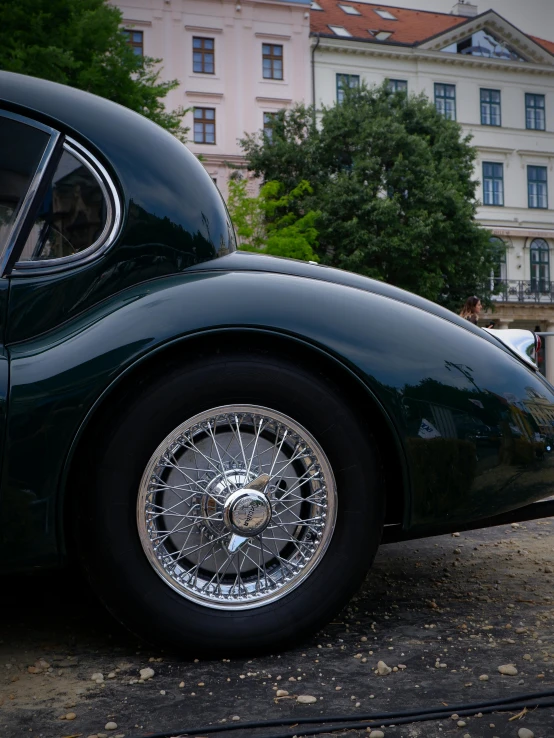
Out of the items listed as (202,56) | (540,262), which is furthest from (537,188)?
(202,56)

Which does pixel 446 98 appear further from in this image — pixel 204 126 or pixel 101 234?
pixel 101 234

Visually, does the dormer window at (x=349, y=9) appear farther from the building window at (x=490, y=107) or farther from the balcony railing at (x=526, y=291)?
the balcony railing at (x=526, y=291)

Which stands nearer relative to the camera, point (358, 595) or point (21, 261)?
point (21, 261)

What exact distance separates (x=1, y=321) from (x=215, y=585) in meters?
1.00

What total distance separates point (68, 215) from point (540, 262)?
45.7 m

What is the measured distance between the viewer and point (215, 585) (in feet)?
7.94

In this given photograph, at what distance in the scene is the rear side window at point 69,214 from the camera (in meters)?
2.48

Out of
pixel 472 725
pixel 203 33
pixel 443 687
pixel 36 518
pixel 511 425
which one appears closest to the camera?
pixel 472 725

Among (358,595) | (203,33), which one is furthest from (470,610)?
(203,33)

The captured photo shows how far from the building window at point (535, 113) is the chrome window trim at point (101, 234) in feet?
154

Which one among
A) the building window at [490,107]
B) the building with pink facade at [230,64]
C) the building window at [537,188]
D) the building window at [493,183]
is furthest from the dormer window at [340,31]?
the building window at [537,188]

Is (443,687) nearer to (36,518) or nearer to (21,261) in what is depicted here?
(36,518)

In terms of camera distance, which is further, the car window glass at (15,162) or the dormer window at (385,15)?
the dormer window at (385,15)

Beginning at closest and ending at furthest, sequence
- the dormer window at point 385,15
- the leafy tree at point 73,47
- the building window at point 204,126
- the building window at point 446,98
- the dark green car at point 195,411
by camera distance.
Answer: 1. the dark green car at point 195,411
2. the leafy tree at point 73,47
3. the building window at point 204,126
4. the building window at point 446,98
5. the dormer window at point 385,15
